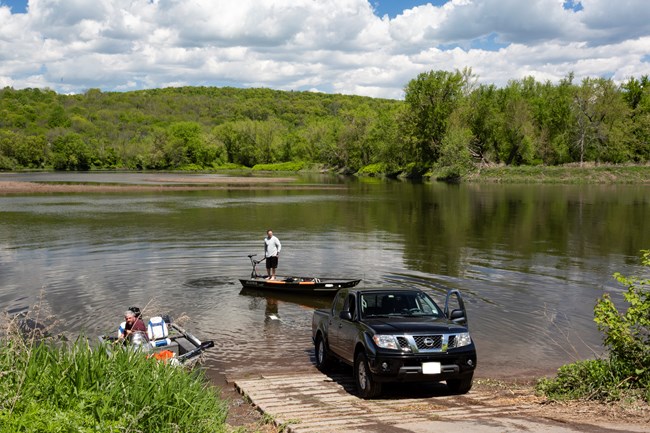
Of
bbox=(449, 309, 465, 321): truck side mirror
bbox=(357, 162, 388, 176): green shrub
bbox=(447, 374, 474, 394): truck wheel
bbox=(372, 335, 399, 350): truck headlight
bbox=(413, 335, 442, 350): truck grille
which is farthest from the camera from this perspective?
bbox=(357, 162, 388, 176): green shrub

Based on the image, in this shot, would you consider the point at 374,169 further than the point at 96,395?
Yes

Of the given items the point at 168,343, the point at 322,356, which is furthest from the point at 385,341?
the point at 168,343

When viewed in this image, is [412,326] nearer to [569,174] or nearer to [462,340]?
[462,340]

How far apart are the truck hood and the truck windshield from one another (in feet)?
1.37

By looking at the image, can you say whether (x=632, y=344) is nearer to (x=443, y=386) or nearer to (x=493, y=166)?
(x=443, y=386)

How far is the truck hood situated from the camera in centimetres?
1195

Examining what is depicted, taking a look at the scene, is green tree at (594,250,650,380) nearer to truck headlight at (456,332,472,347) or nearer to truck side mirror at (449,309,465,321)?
truck headlight at (456,332,472,347)

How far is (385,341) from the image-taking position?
11.8 meters

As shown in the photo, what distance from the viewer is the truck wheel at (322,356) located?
14.7 metres

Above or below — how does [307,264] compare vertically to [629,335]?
below

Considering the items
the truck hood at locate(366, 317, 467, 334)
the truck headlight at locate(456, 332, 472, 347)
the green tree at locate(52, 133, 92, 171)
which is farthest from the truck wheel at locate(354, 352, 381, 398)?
the green tree at locate(52, 133, 92, 171)

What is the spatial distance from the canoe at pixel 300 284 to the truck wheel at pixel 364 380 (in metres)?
11.6

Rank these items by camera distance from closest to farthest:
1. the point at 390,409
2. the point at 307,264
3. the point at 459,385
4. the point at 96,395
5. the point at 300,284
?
the point at 96,395 < the point at 390,409 < the point at 459,385 < the point at 300,284 < the point at 307,264

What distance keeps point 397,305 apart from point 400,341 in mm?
1702
